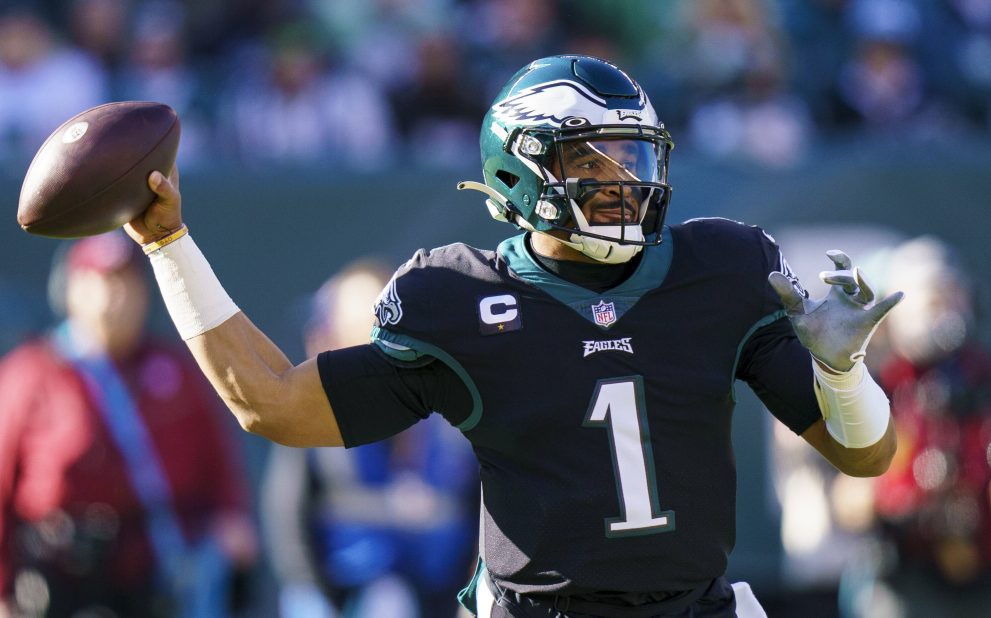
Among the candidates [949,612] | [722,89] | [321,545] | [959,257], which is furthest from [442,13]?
[949,612]

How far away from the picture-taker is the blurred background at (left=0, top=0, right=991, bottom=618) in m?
5.89

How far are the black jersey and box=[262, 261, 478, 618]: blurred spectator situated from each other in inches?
96.2

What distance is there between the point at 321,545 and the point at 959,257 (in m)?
3.07

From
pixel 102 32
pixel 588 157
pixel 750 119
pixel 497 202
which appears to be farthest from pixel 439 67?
pixel 588 157

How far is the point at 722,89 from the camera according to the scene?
7363 millimetres

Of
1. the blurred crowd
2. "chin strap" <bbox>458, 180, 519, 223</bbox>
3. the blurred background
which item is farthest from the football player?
A: the blurred crowd

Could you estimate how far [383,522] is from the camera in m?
5.38

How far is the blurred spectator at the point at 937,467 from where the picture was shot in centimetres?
526

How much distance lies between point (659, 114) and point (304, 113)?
1.78 m

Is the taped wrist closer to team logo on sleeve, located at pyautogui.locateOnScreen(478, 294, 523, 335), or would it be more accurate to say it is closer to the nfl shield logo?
the nfl shield logo

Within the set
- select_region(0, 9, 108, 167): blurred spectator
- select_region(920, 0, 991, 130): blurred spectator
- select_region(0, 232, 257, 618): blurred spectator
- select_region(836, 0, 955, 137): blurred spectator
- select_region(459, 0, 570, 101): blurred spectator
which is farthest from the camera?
select_region(920, 0, 991, 130): blurred spectator

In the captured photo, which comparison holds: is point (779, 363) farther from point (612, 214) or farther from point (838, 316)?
point (612, 214)

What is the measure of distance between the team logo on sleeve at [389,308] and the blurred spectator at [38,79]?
14.5ft

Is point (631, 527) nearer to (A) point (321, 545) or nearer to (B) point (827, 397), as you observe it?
(B) point (827, 397)
